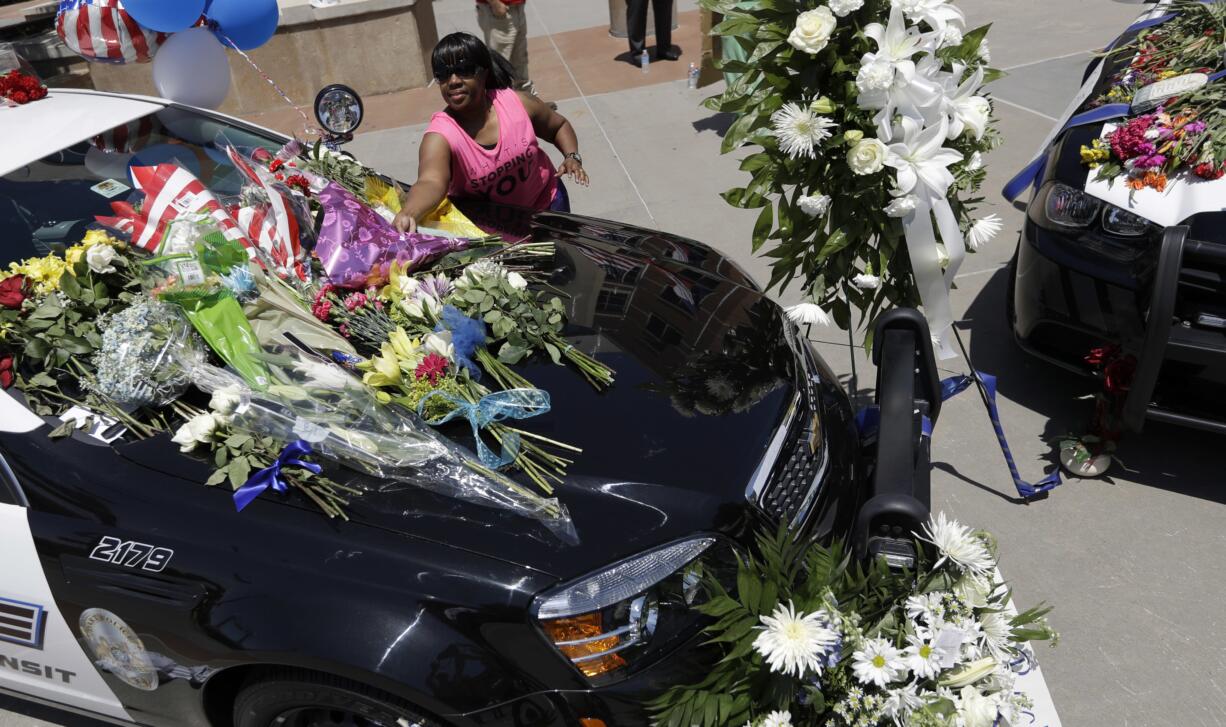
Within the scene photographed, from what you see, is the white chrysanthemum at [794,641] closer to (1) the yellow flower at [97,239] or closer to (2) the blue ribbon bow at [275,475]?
(2) the blue ribbon bow at [275,475]

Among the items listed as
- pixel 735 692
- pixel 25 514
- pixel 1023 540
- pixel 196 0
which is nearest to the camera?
pixel 735 692

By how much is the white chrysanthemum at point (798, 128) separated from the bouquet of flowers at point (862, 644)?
45.6 inches

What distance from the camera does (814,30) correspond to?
2.68 m

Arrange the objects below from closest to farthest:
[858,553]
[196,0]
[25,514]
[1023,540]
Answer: [858,553] < [25,514] < [1023,540] < [196,0]

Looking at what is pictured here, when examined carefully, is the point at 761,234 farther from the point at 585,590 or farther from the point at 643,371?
the point at 585,590

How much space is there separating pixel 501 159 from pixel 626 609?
2.54m

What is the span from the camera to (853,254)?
3217 mm

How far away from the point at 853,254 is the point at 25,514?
2.59 metres

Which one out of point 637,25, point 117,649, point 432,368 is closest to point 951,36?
point 432,368

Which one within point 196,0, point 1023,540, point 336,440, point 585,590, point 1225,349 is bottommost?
point 1023,540

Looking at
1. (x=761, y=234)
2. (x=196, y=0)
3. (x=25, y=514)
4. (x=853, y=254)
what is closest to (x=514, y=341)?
(x=761, y=234)

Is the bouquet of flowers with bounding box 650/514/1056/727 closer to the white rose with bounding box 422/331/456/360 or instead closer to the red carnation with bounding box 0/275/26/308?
the white rose with bounding box 422/331/456/360

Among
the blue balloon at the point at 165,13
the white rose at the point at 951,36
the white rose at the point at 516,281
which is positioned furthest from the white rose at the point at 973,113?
the blue balloon at the point at 165,13

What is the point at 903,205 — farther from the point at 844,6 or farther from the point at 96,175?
the point at 96,175
